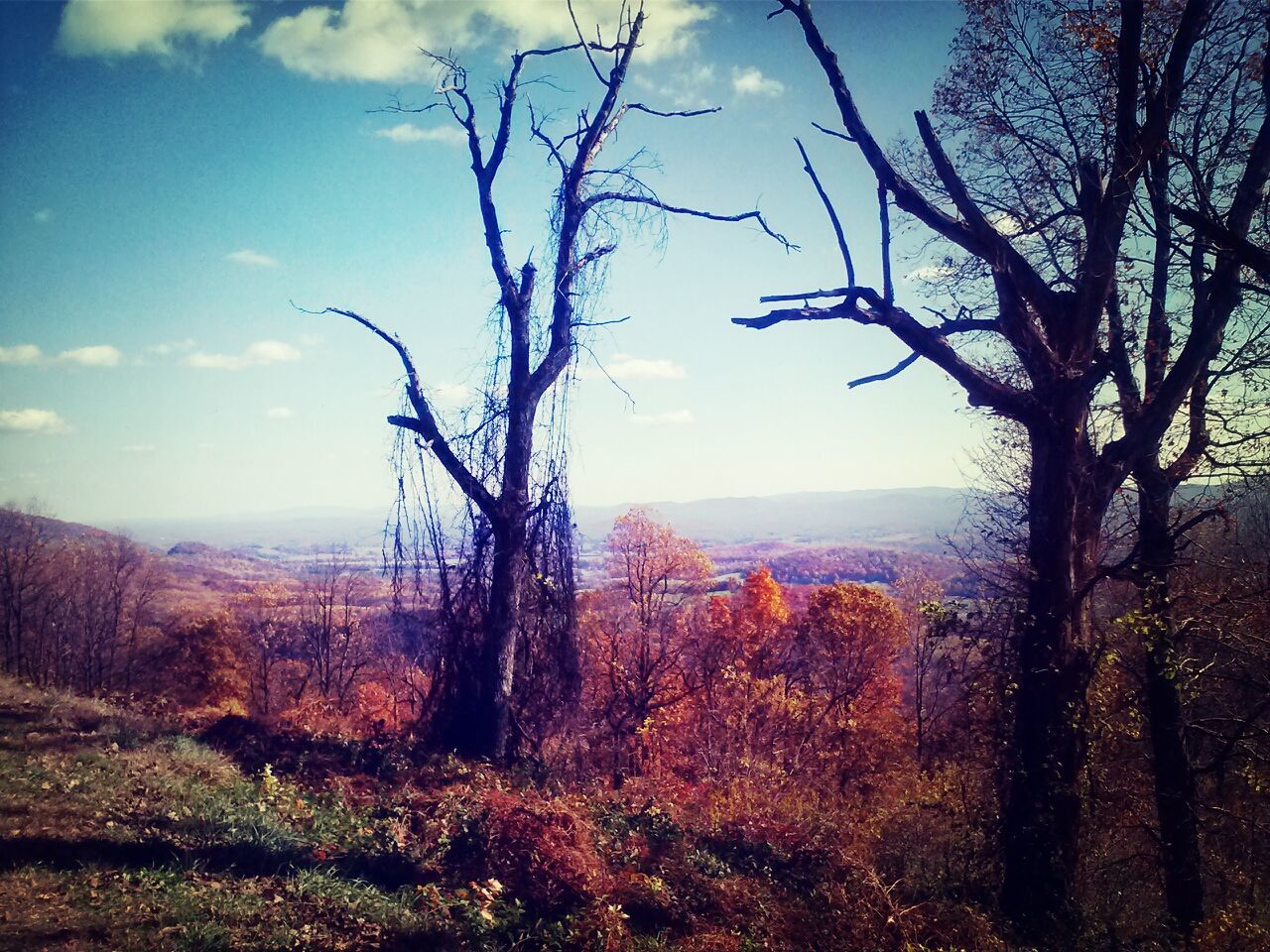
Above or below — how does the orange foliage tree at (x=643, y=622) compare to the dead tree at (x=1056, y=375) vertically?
below

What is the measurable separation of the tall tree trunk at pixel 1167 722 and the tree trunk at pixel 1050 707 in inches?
64.1

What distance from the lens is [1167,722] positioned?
26.0 ft

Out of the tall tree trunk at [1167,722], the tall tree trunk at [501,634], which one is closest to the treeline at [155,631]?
the tall tree trunk at [501,634]

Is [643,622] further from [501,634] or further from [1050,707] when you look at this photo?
[1050,707]

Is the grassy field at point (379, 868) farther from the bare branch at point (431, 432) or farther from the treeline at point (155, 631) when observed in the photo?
the treeline at point (155, 631)

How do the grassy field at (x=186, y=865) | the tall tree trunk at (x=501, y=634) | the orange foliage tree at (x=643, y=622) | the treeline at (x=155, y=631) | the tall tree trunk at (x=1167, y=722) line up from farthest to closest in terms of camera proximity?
the treeline at (x=155, y=631) < the orange foliage tree at (x=643, y=622) < the tall tree trunk at (x=501, y=634) < the tall tree trunk at (x=1167, y=722) < the grassy field at (x=186, y=865)

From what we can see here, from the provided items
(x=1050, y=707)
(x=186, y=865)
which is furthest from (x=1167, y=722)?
(x=186, y=865)

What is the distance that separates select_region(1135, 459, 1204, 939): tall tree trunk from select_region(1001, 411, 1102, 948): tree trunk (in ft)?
5.34

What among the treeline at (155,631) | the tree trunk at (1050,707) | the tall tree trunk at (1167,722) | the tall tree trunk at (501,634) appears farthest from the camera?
the treeline at (155,631)

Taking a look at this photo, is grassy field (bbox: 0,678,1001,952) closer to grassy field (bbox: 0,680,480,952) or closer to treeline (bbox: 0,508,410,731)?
grassy field (bbox: 0,680,480,952)

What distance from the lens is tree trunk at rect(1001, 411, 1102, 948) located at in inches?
216

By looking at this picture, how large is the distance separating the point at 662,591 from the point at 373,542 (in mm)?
18646

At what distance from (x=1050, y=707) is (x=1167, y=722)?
3876mm

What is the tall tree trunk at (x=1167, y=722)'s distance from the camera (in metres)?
7.00
